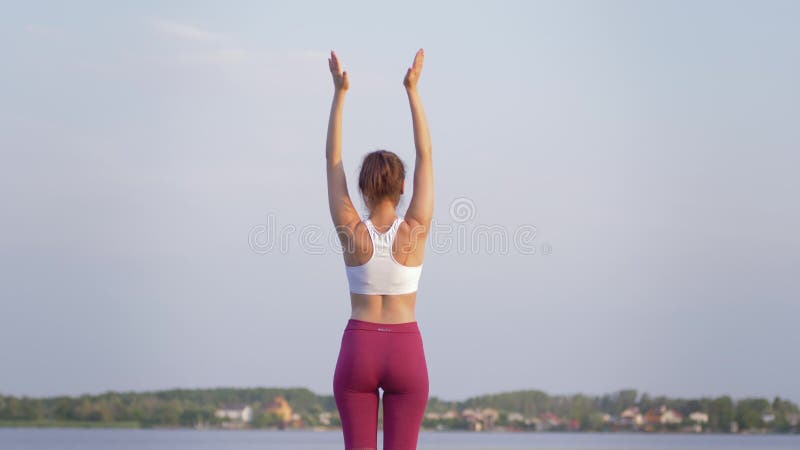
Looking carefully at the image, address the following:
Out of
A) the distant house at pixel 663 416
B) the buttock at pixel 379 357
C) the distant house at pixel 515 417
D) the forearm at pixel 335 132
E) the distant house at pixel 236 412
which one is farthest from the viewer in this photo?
the distant house at pixel 236 412

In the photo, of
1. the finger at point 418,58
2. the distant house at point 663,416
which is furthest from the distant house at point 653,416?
the finger at point 418,58

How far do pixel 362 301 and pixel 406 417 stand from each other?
0.44 meters

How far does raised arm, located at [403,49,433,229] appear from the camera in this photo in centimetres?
362

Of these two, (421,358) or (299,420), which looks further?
(299,420)

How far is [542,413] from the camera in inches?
1774

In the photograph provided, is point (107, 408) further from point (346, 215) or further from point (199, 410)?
point (346, 215)

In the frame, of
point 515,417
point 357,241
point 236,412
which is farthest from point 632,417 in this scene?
point 357,241

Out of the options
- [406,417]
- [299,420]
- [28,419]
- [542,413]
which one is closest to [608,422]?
[542,413]

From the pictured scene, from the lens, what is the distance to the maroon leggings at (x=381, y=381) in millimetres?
3578

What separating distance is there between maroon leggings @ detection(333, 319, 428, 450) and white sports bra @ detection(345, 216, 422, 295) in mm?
120

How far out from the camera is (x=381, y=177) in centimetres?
358

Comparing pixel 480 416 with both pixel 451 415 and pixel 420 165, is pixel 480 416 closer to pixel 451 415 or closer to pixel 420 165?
pixel 451 415

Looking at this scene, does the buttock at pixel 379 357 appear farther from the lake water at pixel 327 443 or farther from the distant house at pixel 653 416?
the distant house at pixel 653 416

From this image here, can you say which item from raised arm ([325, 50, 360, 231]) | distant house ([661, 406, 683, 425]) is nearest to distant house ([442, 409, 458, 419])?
distant house ([661, 406, 683, 425])
